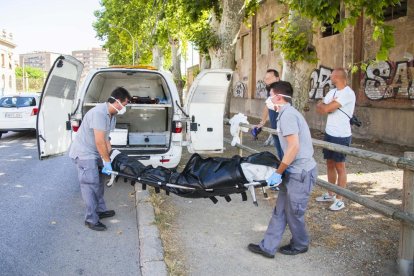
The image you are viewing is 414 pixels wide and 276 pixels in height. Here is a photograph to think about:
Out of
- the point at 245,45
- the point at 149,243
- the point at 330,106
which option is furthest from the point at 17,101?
the point at 245,45

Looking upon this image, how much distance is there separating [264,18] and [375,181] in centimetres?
1605

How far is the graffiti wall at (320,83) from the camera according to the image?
1560 centimetres

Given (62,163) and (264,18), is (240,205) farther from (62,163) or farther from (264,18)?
(264,18)

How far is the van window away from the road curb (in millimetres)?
9182

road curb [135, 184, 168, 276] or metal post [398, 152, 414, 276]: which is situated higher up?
metal post [398, 152, 414, 276]

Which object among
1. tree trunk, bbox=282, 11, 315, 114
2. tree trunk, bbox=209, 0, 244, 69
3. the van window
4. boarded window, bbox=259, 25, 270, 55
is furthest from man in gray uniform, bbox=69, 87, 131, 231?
boarded window, bbox=259, 25, 270, 55

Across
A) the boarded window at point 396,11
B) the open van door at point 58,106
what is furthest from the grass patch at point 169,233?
the boarded window at point 396,11

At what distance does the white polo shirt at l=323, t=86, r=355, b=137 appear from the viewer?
548 centimetres

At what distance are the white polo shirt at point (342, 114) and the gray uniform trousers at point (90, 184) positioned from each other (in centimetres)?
299

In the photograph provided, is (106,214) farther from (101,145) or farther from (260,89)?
(260,89)

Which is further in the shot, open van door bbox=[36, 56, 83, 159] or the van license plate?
the van license plate

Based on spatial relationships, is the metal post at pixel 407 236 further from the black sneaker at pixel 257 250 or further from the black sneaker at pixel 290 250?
the black sneaker at pixel 257 250

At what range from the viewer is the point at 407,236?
366cm

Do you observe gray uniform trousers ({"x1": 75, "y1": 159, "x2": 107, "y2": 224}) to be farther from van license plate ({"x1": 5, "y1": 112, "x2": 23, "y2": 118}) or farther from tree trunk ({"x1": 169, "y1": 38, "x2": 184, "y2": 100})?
tree trunk ({"x1": 169, "y1": 38, "x2": 184, "y2": 100})
